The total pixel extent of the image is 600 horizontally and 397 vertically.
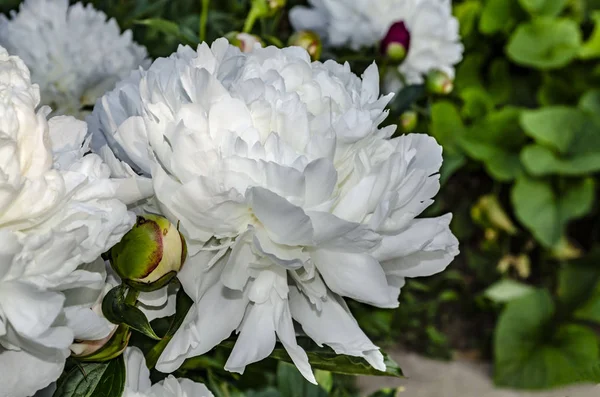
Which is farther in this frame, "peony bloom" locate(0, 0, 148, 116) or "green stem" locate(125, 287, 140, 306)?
"peony bloom" locate(0, 0, 148, 116)

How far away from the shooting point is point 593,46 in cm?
204

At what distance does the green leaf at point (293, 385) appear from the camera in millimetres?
794

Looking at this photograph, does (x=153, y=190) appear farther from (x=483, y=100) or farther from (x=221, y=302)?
(x=483, y=100)

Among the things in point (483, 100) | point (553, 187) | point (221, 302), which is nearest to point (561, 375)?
point (553, 187)

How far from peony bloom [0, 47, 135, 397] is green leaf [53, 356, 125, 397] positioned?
→ 54 millimetres

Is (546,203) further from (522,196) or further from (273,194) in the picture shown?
(273,194)

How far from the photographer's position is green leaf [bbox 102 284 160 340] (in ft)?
1.27

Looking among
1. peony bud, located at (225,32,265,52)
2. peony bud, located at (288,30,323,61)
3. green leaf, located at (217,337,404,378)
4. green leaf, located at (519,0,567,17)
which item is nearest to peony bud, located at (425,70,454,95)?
peony bud, located at (288,30,323,61)

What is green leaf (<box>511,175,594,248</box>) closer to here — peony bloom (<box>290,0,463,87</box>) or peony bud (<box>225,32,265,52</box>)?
peony bloom (<box>290,0,463,87</box>)

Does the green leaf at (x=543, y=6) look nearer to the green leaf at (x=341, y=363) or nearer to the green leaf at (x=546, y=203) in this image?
the green leaf at (x=546, y=203)

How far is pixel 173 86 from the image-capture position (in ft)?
1.38

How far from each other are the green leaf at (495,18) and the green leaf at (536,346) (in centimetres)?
69

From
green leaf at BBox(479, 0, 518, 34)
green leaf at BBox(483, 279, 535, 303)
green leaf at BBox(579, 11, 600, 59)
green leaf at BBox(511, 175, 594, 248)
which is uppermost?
green leaf at BBox(479, 0, 518, 34)

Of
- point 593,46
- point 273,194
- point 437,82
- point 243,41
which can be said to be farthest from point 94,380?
point 593,46
